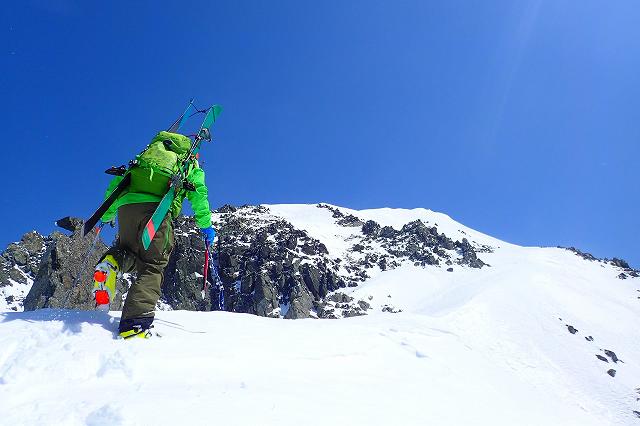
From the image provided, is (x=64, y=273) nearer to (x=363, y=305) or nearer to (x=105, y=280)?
(x=105, y=280)

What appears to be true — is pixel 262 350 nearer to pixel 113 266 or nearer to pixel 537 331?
pixel 113 266

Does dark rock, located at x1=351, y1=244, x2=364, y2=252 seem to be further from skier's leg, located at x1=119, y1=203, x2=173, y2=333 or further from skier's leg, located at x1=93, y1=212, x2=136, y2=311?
skier's leg, located at x1=93, y1=212, x2=136, y2=311

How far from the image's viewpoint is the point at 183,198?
6082mm

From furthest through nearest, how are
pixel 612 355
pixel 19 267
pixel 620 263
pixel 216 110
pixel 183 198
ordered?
pixel 620 263 < pixel 19 267 < pixel 612 355 < pixel 216 110 < pixel 183 198

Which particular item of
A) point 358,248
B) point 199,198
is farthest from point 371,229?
point 199,198

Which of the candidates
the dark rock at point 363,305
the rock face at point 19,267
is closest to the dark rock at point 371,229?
the dark rock at point 363,305

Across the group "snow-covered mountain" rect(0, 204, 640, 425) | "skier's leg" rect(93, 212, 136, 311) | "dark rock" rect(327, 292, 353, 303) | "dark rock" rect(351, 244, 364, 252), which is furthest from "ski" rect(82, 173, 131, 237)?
"dark rock" rect(351, 244, 364, 252)

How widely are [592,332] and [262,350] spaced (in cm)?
4505

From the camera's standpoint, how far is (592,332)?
40.6 metres

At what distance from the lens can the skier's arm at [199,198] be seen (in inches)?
237

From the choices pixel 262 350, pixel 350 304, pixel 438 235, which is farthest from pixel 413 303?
pixel 262 350

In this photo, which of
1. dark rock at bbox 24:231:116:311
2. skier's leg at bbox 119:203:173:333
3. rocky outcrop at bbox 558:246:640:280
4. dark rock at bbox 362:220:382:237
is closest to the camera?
skier's leg at bbox 119:203:173:333

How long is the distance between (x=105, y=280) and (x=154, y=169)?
1539 mm

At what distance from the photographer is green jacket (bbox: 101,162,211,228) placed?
19.0ft
